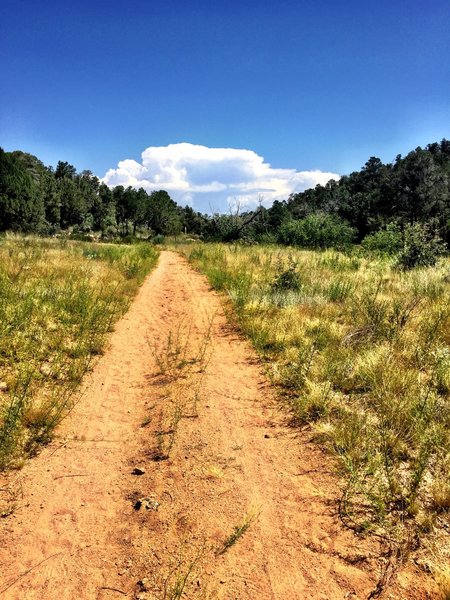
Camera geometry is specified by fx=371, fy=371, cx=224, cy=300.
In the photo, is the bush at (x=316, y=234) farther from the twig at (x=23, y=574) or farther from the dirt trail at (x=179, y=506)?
the twig at (x=23, y=574)

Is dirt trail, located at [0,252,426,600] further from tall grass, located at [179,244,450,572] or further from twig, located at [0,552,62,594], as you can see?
tall grass, located at [179,244,450,572]

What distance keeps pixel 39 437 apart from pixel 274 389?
110 inches

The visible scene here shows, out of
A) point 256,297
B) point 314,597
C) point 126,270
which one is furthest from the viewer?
point 126,270

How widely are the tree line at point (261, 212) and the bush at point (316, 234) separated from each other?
2 cm

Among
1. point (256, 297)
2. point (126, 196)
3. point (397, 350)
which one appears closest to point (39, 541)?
point (397, 350)

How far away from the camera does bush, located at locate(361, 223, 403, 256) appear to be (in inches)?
590

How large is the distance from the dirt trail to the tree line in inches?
444

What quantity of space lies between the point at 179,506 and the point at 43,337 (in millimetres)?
3782

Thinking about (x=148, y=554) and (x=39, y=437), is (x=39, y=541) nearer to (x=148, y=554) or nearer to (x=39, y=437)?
(x=148, y=554)

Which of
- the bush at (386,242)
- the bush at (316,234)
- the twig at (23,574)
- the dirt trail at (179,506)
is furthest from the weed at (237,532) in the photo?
the bush at (316,234)

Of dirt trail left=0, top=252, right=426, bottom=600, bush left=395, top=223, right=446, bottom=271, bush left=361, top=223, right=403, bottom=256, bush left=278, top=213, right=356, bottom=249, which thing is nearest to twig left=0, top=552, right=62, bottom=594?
dirt trail left=0, top=252, right=426, bottom=600

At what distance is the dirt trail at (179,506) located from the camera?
7.83ft

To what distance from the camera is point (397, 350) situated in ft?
18.1

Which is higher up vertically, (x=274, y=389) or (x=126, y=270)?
(x=126, y=270)
